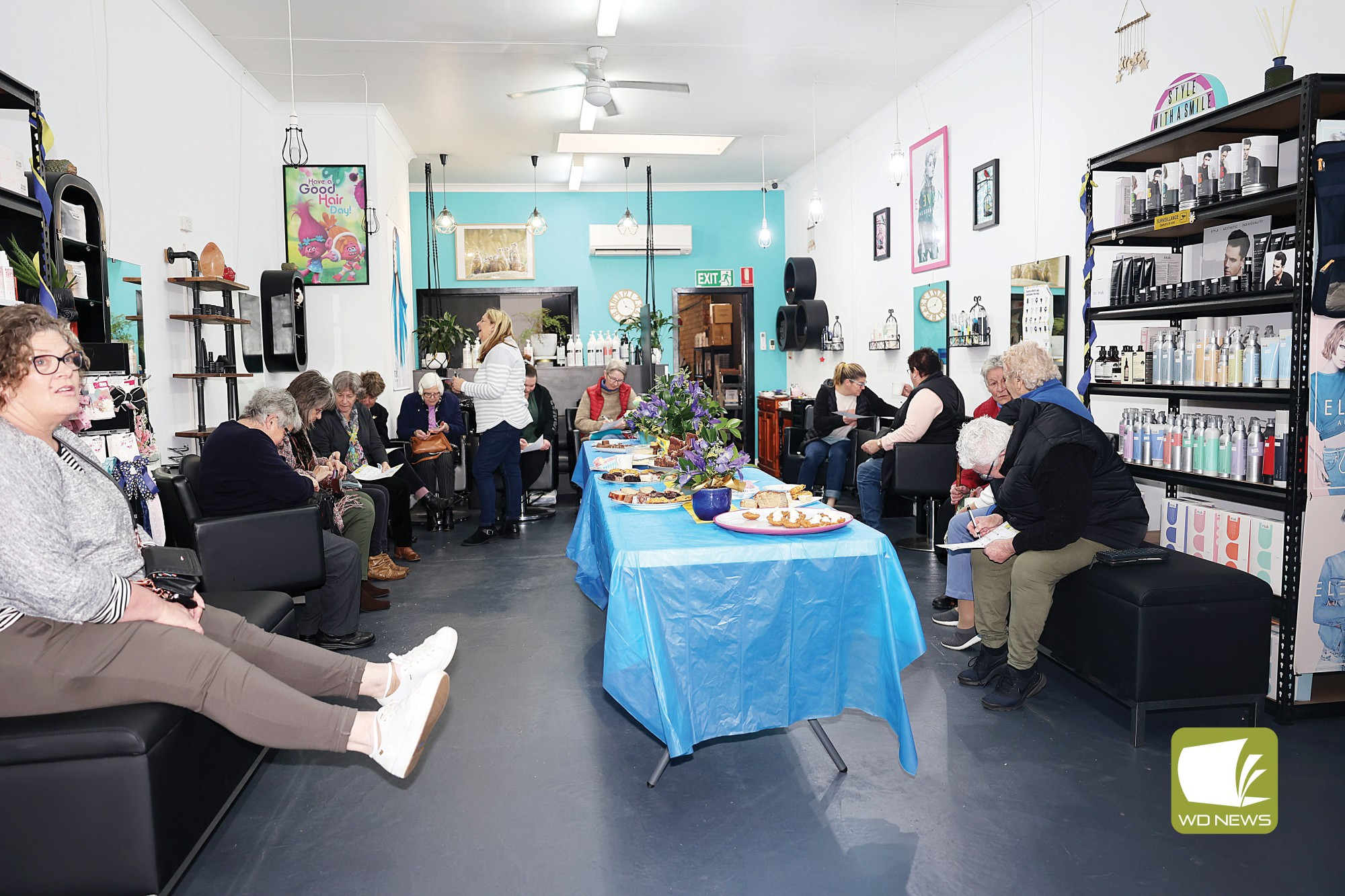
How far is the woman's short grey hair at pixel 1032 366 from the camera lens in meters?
3.47

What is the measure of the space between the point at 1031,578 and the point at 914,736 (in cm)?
74

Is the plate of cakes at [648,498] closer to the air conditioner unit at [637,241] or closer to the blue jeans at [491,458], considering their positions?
the blue jeans at [491,458]

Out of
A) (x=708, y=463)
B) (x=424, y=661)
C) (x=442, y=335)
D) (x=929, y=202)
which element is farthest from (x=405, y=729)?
(x=442, y=335)

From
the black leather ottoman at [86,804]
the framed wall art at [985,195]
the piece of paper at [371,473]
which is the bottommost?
the black leather ottoman at [86,804]

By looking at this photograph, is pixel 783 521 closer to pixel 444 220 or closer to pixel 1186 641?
pixel 1186 641

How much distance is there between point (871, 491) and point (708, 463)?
127 inches

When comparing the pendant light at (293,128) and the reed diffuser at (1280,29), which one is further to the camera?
the pendant light at (293,128)

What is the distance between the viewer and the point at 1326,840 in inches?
91.2

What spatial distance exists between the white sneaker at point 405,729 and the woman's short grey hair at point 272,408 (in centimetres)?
219

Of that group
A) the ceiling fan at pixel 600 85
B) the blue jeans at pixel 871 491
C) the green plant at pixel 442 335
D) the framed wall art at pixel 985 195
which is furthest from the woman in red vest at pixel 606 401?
the framed wall art at pixel 985 195

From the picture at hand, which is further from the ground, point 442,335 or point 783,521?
point 442,335

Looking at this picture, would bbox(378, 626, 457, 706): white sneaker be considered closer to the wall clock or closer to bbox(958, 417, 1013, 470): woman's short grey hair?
bbox(958, 417, 1013, 470): woman's short grey hair

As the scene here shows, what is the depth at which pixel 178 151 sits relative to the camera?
17.3 feet

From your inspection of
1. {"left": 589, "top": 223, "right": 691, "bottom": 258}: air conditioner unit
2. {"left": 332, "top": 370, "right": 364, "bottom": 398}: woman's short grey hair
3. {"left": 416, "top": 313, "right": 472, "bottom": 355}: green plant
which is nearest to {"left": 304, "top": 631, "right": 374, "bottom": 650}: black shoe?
{"left": 332, "top": 370, "right": 364, "bottom": 398}: woman's short grey hair
